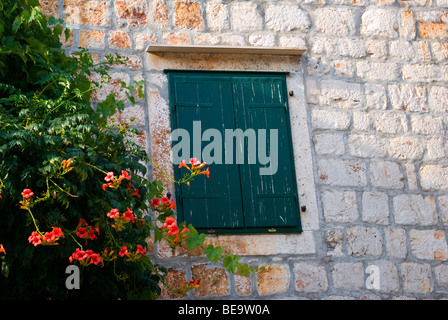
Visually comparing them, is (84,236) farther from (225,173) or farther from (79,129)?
(225,173)

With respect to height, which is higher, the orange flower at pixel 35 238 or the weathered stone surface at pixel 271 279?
the orange flower at pixel 35 238

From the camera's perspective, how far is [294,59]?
5504 millimetres

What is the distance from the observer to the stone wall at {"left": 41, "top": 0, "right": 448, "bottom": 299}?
16.4ft

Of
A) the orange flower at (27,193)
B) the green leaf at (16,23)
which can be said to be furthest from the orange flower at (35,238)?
the green leaf at (16,23)

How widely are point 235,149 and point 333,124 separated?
0.78 m

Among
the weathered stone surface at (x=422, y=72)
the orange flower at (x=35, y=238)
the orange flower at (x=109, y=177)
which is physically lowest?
the orange flower at (x=35, y=238)

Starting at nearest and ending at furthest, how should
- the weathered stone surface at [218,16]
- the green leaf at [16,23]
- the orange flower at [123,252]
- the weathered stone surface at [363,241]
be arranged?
1. the orange flower at [123,252]
2. the green leaf at [16,23]
3. the weathered stone surface at [363,241]
4. the weathered stone surface at [218,16]

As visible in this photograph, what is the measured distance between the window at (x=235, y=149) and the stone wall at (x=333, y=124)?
0.08m

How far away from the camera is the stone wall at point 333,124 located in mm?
5008

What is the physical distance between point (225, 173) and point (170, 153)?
40 centimetres

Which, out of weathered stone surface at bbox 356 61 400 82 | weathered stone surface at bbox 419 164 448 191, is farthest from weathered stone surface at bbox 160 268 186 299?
weathered stone surface at bbox 356 61 400 82

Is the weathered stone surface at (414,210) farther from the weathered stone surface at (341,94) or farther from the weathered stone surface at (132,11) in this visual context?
the weathered stone surface at (132,11)

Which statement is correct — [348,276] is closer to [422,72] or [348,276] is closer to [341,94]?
[341,94]
